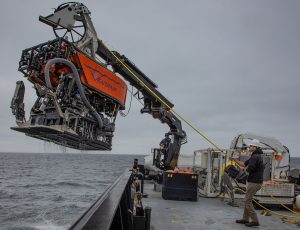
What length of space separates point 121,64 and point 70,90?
3902mm

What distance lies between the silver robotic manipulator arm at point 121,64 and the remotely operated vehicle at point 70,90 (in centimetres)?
2

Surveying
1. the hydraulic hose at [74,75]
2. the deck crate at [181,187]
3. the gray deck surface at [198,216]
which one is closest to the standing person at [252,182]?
the gray deck surface at [198,216]

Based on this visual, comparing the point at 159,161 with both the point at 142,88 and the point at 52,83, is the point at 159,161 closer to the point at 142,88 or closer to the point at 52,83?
the point at 142,88

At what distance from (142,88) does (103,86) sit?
433 centimetres

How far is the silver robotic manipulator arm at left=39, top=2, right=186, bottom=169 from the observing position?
8367mm

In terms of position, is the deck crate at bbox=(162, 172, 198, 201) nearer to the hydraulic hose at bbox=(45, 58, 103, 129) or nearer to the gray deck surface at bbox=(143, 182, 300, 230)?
the gray deck surface at bbox=(143, 182, 300, 230)

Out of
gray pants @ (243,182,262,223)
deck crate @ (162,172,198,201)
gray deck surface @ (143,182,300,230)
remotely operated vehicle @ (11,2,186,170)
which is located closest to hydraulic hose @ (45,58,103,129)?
remotely operated vehicle @ (11,2,186,170)

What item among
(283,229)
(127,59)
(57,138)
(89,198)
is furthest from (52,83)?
(89,198)

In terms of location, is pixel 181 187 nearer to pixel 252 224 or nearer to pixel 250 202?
pixel 250 202

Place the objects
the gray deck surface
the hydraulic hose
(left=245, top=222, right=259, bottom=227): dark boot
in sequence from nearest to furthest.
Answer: the hydraulic hose < the gray deck surface < (left=245, top=222, right=259, bottom=227): dark boot

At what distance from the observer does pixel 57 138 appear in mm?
7465

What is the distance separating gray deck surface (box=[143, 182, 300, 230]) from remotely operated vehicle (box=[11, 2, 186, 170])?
227cm

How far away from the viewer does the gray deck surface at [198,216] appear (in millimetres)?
7246

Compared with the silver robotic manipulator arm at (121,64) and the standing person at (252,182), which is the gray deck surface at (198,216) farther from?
the silver robotic manipulator arm at (121,64)
